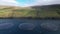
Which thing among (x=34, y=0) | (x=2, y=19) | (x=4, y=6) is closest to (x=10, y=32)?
(x=2, y=19)

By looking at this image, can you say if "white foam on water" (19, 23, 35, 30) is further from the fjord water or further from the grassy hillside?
the grassy hillside

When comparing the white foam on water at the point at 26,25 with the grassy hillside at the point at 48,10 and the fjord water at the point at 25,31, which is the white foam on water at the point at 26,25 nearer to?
the fjord water at the point at 25,31

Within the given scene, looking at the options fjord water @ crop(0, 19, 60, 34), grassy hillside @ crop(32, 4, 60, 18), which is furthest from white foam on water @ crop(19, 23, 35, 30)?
grassy hillside @ crop(32, 4, 60, 18)

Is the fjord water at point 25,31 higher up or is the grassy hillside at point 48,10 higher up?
the grassy hillside at point 48,10

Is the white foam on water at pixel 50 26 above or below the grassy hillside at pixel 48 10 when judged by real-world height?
below

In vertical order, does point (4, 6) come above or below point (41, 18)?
above

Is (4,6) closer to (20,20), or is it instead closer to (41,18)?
(20,20)

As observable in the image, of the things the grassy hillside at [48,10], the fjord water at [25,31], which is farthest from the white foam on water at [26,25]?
the grassy hillside at [48,10]

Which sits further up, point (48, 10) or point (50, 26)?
point (48, 10)

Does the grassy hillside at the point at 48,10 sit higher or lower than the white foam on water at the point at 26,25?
higher

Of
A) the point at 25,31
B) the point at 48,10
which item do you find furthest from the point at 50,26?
the point at 25,31

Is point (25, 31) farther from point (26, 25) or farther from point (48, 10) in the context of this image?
point (48, 10)
